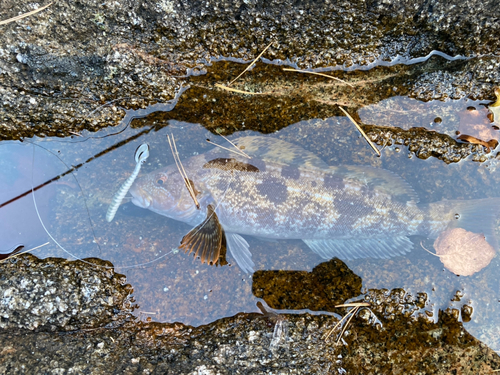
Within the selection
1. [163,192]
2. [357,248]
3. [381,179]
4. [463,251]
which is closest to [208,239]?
[163,192]

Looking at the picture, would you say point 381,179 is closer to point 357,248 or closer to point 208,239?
point 357,248

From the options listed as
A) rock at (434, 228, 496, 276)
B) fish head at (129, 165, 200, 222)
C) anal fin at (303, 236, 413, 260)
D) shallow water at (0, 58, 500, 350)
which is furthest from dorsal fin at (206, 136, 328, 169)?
rock at (434, 228, 496, 276)

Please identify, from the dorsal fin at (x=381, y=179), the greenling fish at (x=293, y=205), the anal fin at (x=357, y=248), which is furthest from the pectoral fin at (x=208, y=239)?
the dorsal fin at (x=381, y=179)

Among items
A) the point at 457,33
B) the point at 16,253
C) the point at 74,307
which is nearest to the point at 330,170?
the point at 457,33

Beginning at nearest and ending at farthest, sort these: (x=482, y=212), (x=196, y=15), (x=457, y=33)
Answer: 1. (x=196, y=15)
2. (x=457, y=33)
3. (x=482, y=212)

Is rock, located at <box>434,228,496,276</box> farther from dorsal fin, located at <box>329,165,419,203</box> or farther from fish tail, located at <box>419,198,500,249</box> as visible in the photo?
dorsal fin, located at <box>329,165,419,203</box>

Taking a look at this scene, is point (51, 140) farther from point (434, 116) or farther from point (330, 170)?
point (434, 116)
